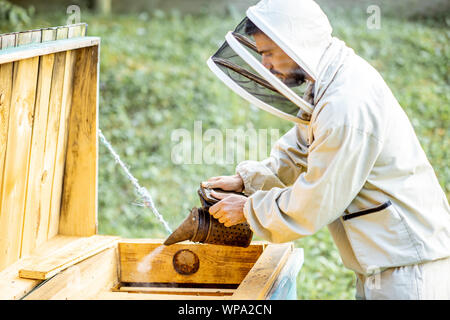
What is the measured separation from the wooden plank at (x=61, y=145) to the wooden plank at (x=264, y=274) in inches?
46.4

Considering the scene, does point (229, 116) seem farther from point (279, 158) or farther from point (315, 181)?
point (315, 181)

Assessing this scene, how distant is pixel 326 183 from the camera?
A: 2.09 m

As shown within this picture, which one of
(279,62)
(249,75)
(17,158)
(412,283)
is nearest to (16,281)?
(17,158)

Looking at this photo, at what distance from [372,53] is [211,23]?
8.14 feet

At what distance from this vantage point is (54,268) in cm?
265

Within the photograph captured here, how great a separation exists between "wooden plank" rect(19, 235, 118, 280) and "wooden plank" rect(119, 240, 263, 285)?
0.44 ft

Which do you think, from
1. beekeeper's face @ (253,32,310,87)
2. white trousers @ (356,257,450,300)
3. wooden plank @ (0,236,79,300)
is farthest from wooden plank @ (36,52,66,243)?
white trousers @ (356,257,450,300)

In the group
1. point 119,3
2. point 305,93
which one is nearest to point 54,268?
point 305,93

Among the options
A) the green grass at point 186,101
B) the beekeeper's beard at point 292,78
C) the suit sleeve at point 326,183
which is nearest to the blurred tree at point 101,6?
the green grass at point 186,101

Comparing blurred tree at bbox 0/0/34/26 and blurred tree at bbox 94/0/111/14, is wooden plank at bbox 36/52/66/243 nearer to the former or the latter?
blurred tree at bbox 0/0/34/26

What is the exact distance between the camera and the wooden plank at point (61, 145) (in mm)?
2984

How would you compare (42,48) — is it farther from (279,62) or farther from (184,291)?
(184,291)

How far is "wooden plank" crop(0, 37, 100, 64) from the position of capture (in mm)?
2293

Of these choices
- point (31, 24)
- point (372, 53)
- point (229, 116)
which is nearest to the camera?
point (229, 116)
